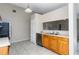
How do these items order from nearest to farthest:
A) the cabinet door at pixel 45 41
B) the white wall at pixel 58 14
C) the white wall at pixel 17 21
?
the white wall at pixel 58 14
the cabinet door at pixel 45 41
the white wall at pixel 17 21

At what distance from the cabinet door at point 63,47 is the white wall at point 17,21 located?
4235 millimetres

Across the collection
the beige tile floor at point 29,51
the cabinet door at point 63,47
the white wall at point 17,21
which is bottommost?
the beige tile floor at point 29,51

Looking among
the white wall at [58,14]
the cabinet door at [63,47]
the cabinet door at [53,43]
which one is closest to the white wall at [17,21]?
the white wall at [58,14]

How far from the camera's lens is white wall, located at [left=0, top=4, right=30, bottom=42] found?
6.79 meters

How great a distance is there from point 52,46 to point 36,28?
2233 mm

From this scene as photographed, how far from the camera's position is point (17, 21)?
7.64m

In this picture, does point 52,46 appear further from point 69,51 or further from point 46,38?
point 69,51

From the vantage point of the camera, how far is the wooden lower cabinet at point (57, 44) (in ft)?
11.8

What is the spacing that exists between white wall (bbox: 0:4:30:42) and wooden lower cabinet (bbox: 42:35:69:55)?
2.90m

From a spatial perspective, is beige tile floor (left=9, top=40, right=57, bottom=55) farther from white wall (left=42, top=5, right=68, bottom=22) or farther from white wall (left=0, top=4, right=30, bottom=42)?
white wall (left=0, top=4, right=30, bottom=42)

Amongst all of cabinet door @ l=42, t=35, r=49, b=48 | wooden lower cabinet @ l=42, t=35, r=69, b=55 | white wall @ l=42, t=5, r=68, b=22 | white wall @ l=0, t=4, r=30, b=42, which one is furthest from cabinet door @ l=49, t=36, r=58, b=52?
white wall @ l=0, t=4, r=30, b=42

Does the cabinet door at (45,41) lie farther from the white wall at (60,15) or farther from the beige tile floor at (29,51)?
the white wall at (60,15)

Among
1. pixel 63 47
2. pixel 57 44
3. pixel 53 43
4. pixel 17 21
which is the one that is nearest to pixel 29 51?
pixel 53 43

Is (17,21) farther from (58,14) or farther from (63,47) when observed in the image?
(63,47)
